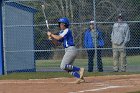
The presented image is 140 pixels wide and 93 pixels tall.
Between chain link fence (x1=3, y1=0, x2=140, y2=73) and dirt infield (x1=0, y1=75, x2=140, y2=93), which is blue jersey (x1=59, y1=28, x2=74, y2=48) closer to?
dirt infield (x1=0, y1=75, x2=140, y2=93)

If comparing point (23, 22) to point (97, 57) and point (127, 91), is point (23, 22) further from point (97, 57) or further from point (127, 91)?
point (127, 91)

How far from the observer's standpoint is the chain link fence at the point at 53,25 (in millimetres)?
18844

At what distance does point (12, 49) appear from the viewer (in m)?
19.0

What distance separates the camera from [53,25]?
1944 centimetres

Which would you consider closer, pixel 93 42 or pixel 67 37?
pixel 67 37

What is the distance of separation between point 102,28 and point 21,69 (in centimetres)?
353

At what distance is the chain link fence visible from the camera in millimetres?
18844

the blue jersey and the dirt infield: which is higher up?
the blue jersey

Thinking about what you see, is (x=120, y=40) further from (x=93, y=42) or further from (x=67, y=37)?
(x=67, y=37)

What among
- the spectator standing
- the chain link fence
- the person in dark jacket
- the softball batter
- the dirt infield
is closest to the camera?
the dirt infield

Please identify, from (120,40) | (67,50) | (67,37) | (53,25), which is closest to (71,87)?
(67,50)

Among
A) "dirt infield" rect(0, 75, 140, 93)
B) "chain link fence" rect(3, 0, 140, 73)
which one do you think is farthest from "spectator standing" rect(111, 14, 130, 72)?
"dirt infield" rect(0, 75, 140, 93)

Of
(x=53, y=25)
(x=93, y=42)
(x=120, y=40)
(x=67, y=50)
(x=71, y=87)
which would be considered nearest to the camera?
(x=71, y=87)

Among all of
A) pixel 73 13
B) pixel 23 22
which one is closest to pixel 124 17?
pixel 73 13
